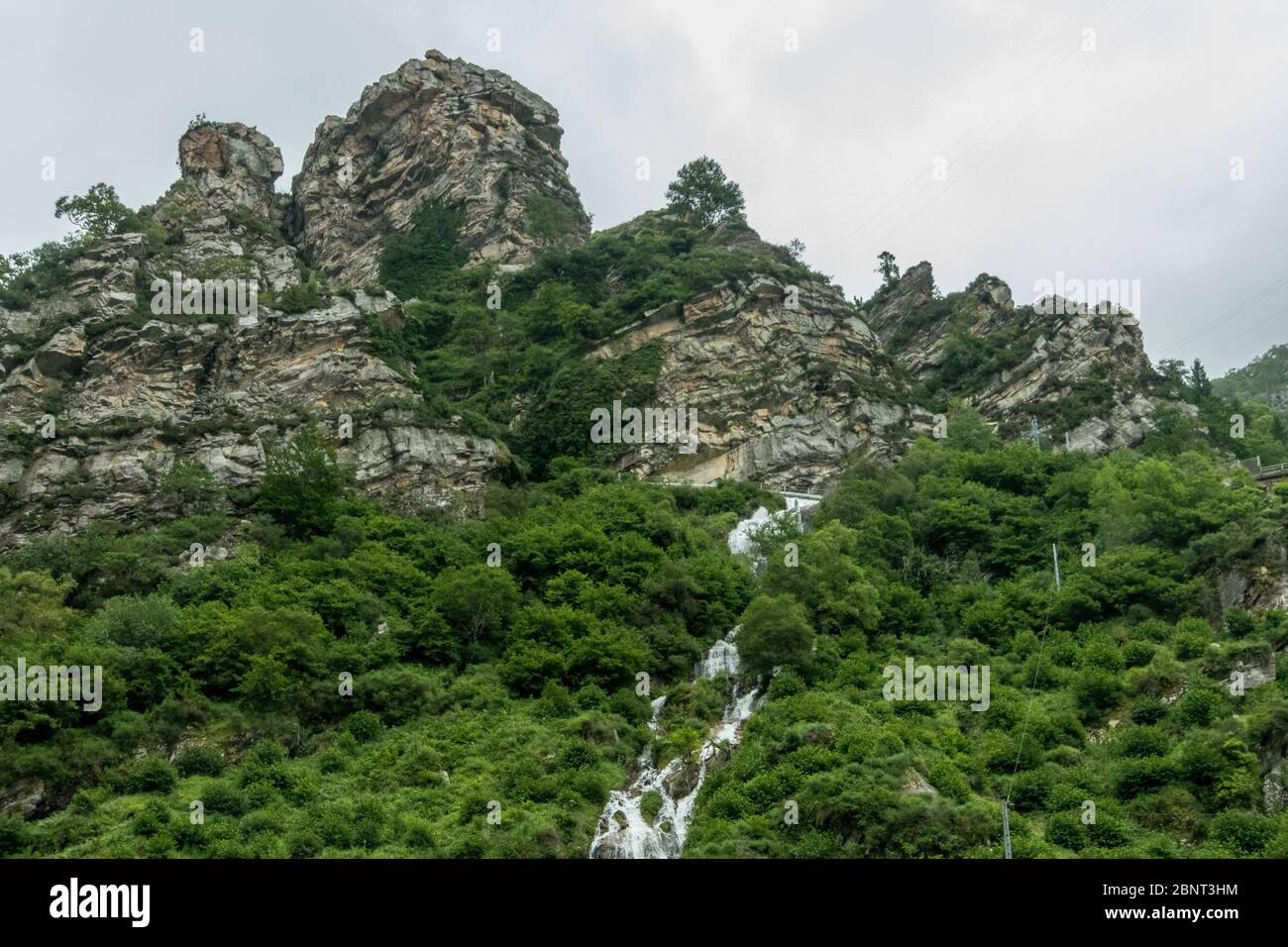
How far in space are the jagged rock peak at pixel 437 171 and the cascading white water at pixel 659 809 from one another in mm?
54675

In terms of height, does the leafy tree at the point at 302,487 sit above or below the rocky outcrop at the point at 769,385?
below

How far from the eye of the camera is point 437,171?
297 feet

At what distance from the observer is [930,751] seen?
110ft

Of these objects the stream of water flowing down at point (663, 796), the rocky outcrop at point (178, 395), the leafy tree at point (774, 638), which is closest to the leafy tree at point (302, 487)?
the rocky outcrop at point (178, 395)

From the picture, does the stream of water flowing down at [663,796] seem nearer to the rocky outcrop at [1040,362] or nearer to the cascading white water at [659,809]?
the cascading white water at [659,809]

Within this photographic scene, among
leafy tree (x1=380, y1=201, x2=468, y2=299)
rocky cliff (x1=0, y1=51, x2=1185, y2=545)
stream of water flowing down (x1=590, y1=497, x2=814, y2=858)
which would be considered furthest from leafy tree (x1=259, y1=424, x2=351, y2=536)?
leafy tree (x1=380, y1=201, x2=468, y2=299)

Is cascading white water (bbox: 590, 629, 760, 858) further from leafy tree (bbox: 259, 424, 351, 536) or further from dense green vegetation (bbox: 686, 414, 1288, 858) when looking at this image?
leafy tree (bbox: 259, 424, 351, 536)

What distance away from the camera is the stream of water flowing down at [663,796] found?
32.2 metres

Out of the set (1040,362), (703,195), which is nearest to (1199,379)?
(1040,362)

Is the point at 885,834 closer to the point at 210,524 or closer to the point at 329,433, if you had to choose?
the point at 210,524

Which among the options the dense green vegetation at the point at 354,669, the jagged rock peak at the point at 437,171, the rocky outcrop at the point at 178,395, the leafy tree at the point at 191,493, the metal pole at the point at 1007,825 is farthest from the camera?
the jagged rock peak at the point at 437,171

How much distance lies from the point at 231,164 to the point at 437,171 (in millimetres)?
14217

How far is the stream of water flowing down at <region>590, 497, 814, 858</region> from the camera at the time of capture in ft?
106
